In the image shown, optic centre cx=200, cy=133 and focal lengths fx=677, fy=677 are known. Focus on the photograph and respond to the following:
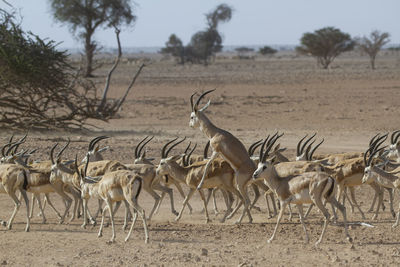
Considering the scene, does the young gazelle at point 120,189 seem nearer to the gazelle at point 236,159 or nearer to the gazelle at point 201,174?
the gazelle at point 201,174

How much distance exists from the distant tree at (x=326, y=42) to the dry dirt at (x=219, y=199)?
2262 centimetres

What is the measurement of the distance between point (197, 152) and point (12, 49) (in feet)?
24.4

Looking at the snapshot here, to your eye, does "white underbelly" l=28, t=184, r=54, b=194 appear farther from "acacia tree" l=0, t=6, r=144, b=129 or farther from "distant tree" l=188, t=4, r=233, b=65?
"distant tree" l=188, t=4, r=233, b=65

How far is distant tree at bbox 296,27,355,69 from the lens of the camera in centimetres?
6931

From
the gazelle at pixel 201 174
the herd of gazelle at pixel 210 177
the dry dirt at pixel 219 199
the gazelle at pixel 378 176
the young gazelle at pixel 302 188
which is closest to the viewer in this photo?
the dry dirt at pixel 219 199

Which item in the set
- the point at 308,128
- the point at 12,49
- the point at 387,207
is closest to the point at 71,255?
the point at 387,207

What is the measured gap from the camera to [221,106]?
109 feet

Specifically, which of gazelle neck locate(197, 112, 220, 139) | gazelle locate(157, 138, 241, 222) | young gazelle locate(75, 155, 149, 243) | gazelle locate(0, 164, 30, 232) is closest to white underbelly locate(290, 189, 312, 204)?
gazelle locate(157, 138, 241, 222)

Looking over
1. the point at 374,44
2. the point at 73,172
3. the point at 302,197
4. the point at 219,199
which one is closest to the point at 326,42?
the point at 374,44

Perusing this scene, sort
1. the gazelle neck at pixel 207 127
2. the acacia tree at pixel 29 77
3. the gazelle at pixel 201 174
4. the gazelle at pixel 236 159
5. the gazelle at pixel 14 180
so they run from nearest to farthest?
the gazelle at pixel 14 180 → the gazelle at pixel 236 159 → the gazelle at pixel 201 174 → the gazelle neck at pixel 207 127 → the acacia tree at pixel 29 77

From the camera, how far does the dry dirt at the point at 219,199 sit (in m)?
10.2

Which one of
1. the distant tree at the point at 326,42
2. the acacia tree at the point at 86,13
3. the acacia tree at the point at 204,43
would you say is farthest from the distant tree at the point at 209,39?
the acacia tree at the point at 86,13

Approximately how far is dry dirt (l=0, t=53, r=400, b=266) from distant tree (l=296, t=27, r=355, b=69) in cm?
2262

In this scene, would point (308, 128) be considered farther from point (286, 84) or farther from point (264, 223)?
point (286, 84)
